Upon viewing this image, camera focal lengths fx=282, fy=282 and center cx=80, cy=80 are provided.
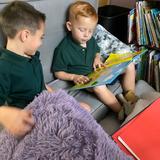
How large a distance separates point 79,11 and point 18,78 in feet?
1.73

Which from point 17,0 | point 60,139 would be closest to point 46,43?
point 17,0

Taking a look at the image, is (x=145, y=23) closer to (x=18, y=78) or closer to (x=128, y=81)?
(x=128, y=81)

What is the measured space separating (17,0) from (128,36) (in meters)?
0.98

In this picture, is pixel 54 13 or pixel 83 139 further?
pixel 54 13

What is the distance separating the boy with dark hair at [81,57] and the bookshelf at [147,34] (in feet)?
1.29

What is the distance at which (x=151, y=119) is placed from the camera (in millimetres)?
1098

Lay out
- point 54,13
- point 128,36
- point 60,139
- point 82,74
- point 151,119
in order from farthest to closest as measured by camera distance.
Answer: point 128,36, point 82,74, point 54,13, point 151,119, point 60,139

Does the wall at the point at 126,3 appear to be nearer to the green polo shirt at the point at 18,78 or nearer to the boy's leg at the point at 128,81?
the boy's leg at the point at 128,81

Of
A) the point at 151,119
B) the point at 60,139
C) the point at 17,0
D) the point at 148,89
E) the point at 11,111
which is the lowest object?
the point at 148,89

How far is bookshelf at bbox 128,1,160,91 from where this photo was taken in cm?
187

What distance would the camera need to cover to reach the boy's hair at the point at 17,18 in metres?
1.17

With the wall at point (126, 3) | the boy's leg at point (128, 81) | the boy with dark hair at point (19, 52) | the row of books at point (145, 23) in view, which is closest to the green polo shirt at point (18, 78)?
the boy with dark hair at point (19, 52)

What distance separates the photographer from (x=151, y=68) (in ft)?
6.53

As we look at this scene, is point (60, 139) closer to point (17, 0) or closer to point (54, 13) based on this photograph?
point (17, 0)
